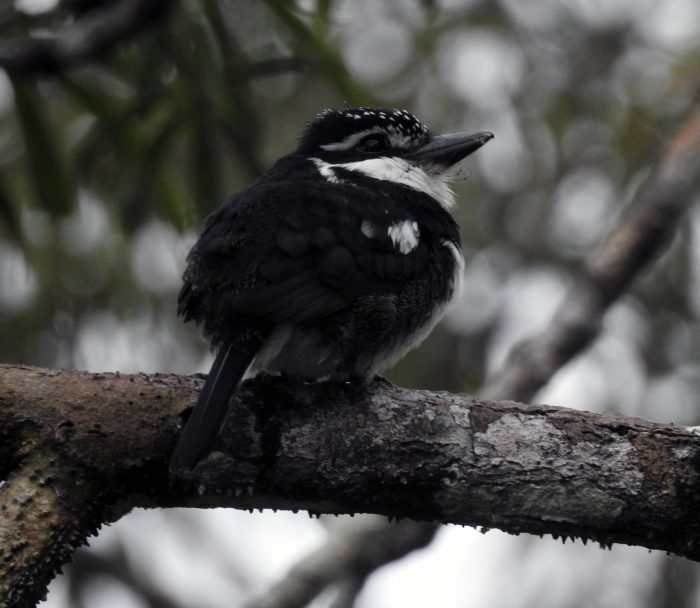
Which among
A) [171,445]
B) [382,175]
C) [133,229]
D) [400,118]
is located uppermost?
[400,118]

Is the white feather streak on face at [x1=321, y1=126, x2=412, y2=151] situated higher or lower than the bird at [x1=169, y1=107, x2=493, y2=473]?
higher

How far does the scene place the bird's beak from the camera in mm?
3895

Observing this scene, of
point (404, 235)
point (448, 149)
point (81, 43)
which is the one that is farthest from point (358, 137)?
point (81, 43)

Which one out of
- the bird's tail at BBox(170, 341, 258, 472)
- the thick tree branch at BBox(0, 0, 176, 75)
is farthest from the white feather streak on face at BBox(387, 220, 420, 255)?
the thick tree branch at BBox(0, 0, 176, 75)

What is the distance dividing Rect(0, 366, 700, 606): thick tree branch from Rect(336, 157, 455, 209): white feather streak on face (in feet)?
4.13

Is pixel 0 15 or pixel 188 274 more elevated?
pixel 0 15

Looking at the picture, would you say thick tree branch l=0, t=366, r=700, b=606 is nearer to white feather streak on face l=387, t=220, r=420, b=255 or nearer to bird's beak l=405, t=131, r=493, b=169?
white feather streak on face l=387, t=220, r=420, b=255

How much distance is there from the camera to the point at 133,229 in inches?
151

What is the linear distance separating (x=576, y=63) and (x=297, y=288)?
4096 millimetres

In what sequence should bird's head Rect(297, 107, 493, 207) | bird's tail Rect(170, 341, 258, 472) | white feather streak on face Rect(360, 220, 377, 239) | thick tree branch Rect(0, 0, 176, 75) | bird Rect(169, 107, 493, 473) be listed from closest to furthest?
bird's tail Rect(170, 341, 258, 472) < bird Rect(169, 107, 493, 473) < thick tree branch Rect(0, 0, 176, 75) < white feather streak on face Rect(360, 220, 377, 239) < bird's head Rect(297, 107, 493, 207)

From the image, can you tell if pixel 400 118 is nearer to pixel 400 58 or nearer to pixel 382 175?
pixel 382 175

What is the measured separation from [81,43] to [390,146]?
1.24 metres

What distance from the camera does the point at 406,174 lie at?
3789 millimetres

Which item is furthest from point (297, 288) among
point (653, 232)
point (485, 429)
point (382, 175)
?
point (653, 232)
